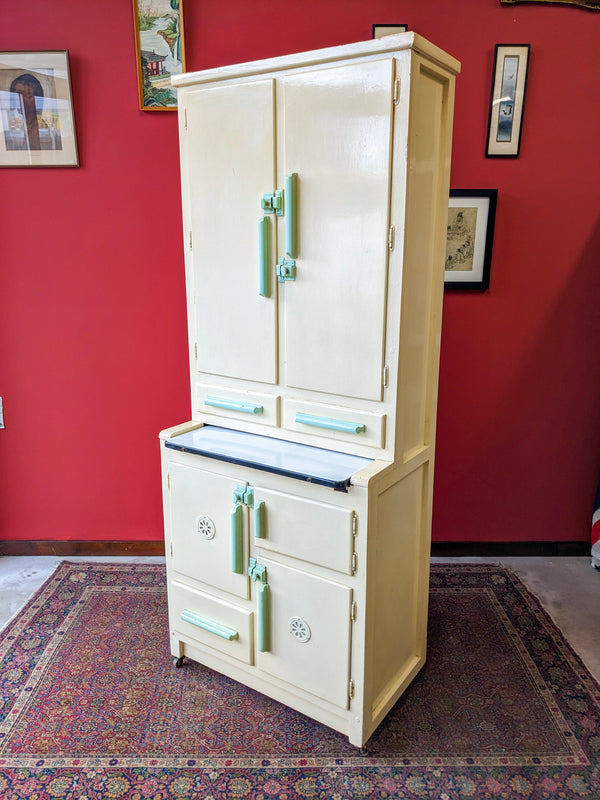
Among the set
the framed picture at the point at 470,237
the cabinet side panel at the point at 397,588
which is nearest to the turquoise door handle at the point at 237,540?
the cabinet side panel at the point at 397,588

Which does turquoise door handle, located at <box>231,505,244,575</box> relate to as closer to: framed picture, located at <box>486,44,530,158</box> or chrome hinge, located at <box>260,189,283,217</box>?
chrome hinge, located at <box>260,189,283,217</box>

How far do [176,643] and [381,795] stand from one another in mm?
871

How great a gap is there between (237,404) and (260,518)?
16.3 inches

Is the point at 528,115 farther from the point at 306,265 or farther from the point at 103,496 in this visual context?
the point at 103,496

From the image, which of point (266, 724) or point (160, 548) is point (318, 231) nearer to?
point (266, 724)

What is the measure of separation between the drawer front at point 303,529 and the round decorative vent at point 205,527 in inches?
6.8

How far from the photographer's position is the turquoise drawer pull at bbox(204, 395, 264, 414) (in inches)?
78.5

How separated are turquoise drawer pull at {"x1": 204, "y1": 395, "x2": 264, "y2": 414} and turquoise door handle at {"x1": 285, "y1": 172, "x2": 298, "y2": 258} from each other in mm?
511

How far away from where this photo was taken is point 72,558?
9.77ft

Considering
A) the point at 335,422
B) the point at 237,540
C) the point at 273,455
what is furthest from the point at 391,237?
the point at 237,540

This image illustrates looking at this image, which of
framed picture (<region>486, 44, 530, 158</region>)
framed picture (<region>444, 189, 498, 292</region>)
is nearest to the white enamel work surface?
framed picture (<region>444, 189, 498, 292</region>)

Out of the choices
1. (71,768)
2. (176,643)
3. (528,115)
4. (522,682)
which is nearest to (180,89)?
(528,115)

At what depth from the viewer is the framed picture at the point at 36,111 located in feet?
8.32

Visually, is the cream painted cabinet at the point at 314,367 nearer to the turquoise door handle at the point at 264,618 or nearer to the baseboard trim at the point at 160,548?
the turquoise door handle at the point at 264,618
